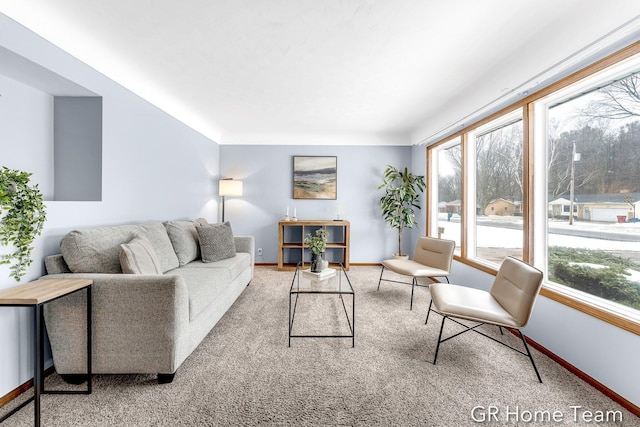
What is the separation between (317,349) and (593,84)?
2.81 m

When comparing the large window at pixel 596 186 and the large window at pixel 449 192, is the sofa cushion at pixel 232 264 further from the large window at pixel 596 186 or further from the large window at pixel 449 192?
the large window at pixel 596 186

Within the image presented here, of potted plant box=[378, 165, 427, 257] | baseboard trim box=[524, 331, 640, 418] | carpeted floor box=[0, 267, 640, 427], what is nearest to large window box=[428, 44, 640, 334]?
baseboard trim box=[524, 331, 640, 418]

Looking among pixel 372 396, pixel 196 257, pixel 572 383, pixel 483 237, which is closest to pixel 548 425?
pixel 572 383

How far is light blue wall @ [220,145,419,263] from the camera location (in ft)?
14.9

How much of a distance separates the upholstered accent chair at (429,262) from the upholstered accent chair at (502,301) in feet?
1.85

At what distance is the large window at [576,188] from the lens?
61.9 inches

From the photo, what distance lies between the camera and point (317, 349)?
1.95m

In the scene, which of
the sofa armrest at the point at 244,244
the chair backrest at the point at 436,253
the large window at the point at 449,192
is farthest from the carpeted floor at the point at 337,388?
the large window at the point at 449,192

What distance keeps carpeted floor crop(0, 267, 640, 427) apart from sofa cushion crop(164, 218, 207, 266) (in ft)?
3.02

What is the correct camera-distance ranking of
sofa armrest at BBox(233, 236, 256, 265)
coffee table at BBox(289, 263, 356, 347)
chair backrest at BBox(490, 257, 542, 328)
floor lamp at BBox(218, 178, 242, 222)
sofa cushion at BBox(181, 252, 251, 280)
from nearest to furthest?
1. chair backrest at BBox(490, 257, 542, 328)
2. coffee table at BBox(289, 263, 356, 347)
3. sofa cushion at BBox(181, 252, 251, 280)
4. sofa armrest at BBox(233, 236, 256, 265)
5. floor lamp at BBox(218, 178, 242, 222)

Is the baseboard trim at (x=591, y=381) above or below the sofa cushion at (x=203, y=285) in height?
below

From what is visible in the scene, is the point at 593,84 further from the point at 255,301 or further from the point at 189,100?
the point at 189,100

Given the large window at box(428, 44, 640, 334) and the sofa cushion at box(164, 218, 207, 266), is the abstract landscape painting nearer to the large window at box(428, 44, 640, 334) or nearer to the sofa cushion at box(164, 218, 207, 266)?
the sofa cushion at box(164, 218, 207, 266)

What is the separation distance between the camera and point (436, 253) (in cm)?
302
